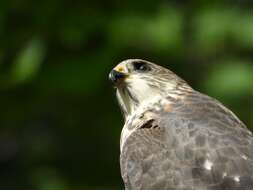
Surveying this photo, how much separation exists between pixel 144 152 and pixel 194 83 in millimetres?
3968

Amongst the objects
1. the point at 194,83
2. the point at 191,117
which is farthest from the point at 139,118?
the point at 194,83

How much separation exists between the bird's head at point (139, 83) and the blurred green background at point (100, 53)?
161 cm

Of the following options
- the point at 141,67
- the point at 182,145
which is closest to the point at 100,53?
the point at 141,67

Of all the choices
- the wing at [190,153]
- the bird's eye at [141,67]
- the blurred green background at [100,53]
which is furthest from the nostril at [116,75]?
the blurred green background at [100,53]

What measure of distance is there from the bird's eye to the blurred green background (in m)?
1.59

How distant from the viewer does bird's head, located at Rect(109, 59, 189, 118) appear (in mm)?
9586

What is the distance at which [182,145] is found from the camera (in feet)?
27.7

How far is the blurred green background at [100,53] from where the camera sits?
11.6 meters

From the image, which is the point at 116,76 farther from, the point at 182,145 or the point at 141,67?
the point at 182,145

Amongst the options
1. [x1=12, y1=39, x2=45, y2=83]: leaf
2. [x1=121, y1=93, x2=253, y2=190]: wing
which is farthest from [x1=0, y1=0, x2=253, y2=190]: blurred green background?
[x1=121, y1=93, x2=253, y2=190]: wing

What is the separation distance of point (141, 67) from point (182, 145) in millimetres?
1429

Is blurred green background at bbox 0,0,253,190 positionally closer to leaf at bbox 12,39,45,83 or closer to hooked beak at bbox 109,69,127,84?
leaf at bbox 12,39,45,83

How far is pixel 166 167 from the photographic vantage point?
8367mm

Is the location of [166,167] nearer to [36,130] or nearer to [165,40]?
[165,40]
